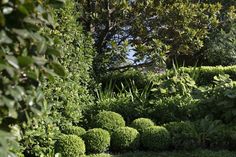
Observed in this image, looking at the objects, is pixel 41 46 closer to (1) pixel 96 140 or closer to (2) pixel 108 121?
(1) pixel 96 140

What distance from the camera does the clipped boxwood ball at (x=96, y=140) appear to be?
640 cm

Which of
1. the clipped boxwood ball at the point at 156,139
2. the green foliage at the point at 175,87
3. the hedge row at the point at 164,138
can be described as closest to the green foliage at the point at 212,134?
the hedge row at the point at 164,138

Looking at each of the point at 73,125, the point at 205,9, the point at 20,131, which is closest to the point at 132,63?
the point at 205,9

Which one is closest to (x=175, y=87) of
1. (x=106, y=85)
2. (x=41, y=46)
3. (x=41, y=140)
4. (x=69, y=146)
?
(x=106, y=85)

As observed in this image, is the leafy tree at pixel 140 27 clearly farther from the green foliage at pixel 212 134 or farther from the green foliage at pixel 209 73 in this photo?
the green foliage at pixel 212 134

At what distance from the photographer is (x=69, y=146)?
5953 mm

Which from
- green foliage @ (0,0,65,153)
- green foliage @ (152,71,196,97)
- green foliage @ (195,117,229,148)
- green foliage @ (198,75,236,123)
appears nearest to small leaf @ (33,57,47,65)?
green foliage @ (0,0,65,153)

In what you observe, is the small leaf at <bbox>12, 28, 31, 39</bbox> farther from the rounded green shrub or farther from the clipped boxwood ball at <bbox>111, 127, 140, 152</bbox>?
the rounded green shrub

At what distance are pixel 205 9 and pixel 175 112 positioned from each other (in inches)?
129

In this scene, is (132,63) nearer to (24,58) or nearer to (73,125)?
(73,125)

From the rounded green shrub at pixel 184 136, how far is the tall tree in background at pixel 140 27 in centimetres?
273

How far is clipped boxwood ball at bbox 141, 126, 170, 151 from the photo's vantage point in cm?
662

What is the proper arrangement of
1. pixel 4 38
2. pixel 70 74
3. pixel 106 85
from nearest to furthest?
1. pixel 4 38
2. pixel 70 74
3. pixel 106 85

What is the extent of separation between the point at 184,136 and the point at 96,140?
1.29 m
